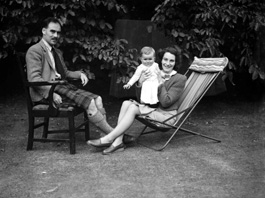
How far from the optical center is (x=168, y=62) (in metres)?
4.79

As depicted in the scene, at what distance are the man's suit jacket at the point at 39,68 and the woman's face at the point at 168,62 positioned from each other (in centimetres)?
129

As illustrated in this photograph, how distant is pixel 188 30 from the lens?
6.52 metres

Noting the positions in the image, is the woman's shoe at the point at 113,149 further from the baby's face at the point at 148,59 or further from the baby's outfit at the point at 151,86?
the baby's face at the point at 148,59

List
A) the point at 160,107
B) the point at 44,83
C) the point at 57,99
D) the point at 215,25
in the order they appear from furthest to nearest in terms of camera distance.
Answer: the point at 215,25, the point at 160,107, the point at 57,99, the point at 44,83

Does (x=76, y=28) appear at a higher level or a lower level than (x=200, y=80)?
higher

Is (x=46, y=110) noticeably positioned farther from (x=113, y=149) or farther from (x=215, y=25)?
(x=215, y=25)

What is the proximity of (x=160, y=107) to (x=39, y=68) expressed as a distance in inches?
58.1

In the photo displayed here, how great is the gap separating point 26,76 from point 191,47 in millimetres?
2699

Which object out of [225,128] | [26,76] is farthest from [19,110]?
[225,128]

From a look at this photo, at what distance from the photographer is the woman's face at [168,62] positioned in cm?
477

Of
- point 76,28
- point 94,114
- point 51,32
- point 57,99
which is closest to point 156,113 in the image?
point 94,114

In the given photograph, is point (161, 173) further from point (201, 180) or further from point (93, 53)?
point (93, 53)

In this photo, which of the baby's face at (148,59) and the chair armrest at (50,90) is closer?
the chair armrest at (50,90)

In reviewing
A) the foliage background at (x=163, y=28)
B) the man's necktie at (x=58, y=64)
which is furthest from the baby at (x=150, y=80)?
the foliage background at (x=163, y=28)
